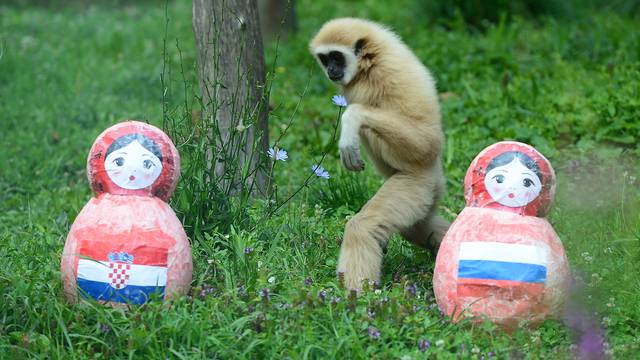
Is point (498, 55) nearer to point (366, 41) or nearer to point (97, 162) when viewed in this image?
point (366, 41)

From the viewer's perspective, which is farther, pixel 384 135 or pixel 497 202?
pixel 384 135

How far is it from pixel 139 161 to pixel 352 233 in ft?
3.83

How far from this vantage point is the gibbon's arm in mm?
4742

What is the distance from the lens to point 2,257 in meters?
4.76

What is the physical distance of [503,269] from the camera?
407 cm

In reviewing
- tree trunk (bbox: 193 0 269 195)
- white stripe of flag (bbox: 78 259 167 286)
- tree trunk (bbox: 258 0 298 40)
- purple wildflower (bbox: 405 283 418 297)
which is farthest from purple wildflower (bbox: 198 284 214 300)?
tree trunk (bbox: 258 0 298 40)

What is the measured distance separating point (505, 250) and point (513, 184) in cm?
34

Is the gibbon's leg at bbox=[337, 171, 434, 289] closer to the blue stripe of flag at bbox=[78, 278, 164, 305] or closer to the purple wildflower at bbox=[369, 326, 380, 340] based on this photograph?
the purple wildflower at bbox=[369, 326, 380, 340]

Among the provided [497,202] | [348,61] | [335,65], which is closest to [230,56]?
[335,65]

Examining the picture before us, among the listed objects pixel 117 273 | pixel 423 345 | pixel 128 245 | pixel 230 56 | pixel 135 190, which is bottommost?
pixel 423 345

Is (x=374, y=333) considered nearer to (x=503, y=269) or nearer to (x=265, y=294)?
(x=265, y=294)

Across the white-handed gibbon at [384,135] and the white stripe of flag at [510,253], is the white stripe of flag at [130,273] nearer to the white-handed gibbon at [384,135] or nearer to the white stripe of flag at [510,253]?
the white-handed gibbon at [384,135]

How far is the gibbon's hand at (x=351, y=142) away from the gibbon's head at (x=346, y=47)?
45cm

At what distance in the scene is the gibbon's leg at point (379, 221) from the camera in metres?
4.55
